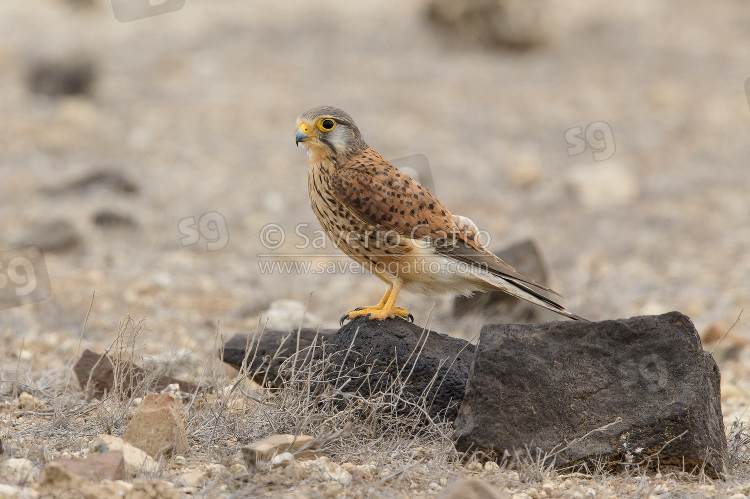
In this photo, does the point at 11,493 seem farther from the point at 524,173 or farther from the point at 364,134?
the point at 364,134

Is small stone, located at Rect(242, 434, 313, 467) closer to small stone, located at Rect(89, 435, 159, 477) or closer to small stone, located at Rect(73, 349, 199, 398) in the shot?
small stone, located at Rect(89, 435, 159, 477)

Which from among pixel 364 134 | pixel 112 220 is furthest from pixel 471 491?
pixel 364 134

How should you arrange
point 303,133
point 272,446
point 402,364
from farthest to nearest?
point 303,133, point 402,364, point 272,446

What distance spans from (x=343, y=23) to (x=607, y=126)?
6741 millimetres

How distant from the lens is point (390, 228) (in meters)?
4.90

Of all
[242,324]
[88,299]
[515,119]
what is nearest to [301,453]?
[242,324]

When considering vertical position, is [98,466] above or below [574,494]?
above

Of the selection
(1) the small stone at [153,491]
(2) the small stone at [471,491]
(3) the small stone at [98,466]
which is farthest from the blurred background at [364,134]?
(2) the small stone at [471,491]

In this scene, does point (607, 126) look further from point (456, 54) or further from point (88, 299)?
point (88, 299)

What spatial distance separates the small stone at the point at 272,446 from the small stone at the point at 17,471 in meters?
0.93

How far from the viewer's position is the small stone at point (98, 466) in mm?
3422

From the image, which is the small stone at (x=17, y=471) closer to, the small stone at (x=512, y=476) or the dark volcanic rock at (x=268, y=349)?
the dark volcanic rock at (x=268, y=349)

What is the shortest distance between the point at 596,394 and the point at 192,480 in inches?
79.3

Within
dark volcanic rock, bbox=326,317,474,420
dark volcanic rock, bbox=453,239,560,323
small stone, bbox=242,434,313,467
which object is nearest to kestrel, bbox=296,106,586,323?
dark volcanic rock, bbox=326,317,474,420
